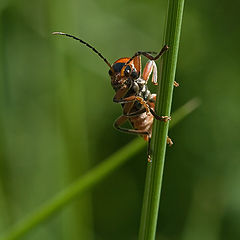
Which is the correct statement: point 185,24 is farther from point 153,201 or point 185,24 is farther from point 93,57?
point 153,201

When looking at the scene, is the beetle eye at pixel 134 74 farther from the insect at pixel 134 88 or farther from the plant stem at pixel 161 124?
the plant stem at pixel 161 124

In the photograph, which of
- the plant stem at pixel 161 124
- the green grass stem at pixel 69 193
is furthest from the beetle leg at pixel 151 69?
the plant stem at pixel 161 124

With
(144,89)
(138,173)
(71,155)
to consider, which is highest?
(144,89)

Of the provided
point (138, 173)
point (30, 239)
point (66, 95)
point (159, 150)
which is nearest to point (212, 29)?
point (138, 173)

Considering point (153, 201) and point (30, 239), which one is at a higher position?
point (153, 201)

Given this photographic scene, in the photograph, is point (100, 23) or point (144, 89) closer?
point (144, 89)

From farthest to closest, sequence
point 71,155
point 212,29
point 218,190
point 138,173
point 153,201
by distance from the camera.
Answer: point 212,29, point 138,173, point 218,190, point 71,155, point 153,201

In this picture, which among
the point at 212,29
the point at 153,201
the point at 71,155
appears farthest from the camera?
the point at 212,29
